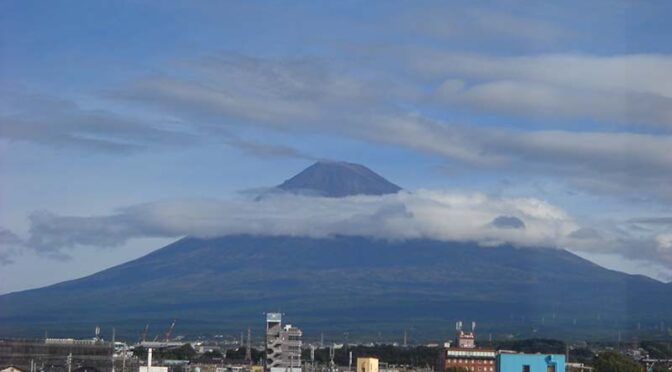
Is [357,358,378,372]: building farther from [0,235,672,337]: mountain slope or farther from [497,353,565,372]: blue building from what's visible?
[0,235,672,337]: mountain slope

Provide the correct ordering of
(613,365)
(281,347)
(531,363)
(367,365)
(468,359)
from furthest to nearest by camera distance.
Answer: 1. (468,359)
2. (613,365)
3. (281,347)
4. (531,363)
5. (367,365)

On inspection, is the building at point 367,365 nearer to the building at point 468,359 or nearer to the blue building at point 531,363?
the blue building at point 531,363

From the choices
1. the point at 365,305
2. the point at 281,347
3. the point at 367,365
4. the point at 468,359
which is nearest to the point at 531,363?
the point at 367,365

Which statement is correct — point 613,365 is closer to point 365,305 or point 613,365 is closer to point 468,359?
point 468,359

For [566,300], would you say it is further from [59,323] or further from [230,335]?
[59,323]

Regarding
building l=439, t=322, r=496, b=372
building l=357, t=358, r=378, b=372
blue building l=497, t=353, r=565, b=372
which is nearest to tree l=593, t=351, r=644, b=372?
building l=439, t=322, r=496, b=372

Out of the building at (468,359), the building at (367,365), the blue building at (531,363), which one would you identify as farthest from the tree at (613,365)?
the building at (367,365)

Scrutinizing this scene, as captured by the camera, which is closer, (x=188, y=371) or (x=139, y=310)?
(x=188, y=371)

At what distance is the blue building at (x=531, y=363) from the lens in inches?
1325

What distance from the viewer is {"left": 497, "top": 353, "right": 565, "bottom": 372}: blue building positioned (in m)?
33.7

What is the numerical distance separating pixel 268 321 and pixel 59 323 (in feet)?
336


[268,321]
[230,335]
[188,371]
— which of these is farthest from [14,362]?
[230,335]

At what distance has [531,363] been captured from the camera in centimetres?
3369

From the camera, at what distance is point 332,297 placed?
184 meters
